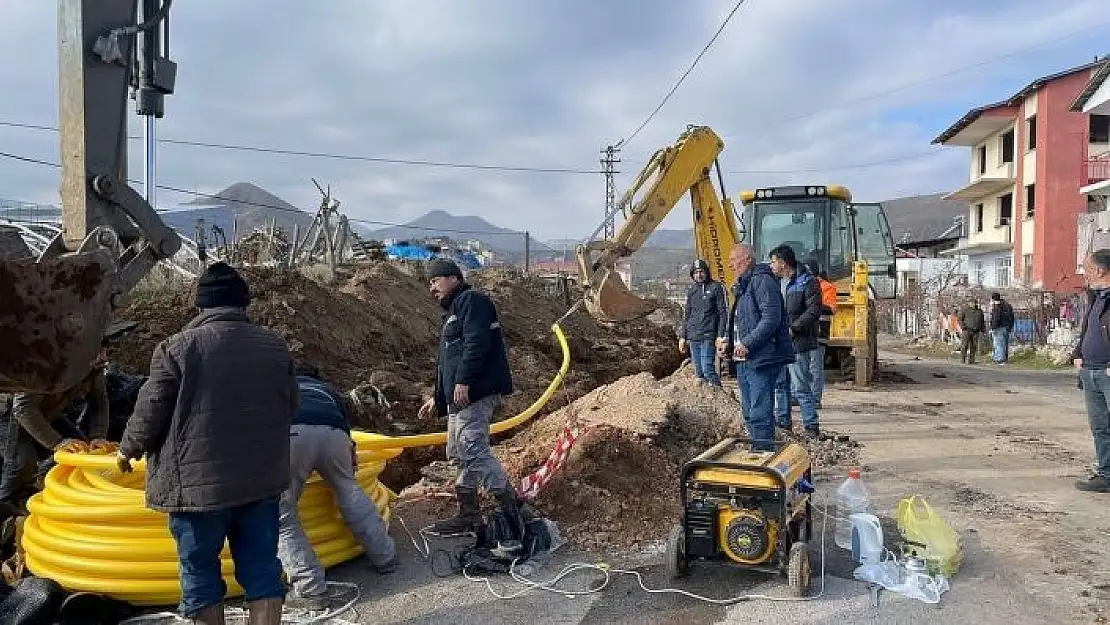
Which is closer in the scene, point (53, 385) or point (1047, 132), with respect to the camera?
point (53, 385)

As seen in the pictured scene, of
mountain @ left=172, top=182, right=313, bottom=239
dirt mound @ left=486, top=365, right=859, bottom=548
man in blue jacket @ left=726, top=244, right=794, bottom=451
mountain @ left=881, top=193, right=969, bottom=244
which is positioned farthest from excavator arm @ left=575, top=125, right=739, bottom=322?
mountain @ left=881, top=193, right=969, bottom=244

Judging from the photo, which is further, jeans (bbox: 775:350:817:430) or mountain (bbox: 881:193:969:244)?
mountain (bbox: 881:193:969:244)

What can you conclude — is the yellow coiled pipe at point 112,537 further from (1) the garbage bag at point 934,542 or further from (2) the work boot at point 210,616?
(1) the garbage bag at point 934,542

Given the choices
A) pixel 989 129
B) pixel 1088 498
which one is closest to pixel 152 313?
pixel 1088 498

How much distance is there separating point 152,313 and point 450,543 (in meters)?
8.84

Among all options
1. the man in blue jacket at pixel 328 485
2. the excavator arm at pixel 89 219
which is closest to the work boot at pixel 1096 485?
the man in blue jacket at pixel 328 485

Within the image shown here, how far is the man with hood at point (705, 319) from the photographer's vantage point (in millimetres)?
9906

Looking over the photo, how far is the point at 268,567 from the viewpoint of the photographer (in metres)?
3.80

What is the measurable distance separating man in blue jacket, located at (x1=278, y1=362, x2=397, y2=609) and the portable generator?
1.75 meters

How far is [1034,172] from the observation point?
32031 millimetres

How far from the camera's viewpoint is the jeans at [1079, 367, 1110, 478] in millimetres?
6527

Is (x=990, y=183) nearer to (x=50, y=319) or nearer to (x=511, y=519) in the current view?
(x=511, y=519)

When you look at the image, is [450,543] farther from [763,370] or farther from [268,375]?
[763,370]

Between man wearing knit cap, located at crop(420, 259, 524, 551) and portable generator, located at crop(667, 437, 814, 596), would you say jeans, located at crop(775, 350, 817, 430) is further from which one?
man wearing knit cap, located at crop(420, 259, 524, 551)
